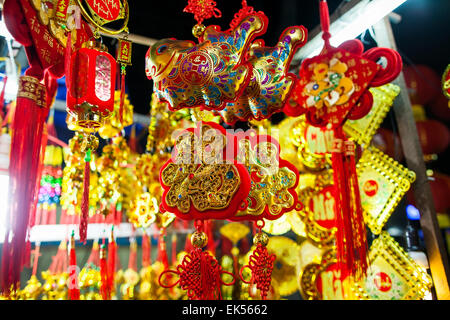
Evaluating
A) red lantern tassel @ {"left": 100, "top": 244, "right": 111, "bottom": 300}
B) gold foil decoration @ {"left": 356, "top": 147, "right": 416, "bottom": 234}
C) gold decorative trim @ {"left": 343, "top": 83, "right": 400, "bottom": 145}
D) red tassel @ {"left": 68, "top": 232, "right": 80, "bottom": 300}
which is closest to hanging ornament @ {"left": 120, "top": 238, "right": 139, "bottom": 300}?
red lantern tassel @ {"left": 100, "top": 244, "right": 111, "bottom": 300}

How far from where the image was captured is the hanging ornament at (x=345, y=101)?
149cm

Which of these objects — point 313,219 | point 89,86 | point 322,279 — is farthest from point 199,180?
point 322,279

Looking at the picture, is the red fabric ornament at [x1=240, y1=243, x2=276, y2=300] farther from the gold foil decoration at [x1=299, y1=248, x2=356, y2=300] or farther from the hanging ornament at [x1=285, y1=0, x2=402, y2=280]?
the gold foil decoration at [x1=299, y1=248, x2=356, y2=300]

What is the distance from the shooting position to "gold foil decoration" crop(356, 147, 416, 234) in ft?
5.94

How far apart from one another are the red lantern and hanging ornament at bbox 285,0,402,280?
3.36ft

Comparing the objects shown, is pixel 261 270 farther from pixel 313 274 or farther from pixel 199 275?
pixel 313 274

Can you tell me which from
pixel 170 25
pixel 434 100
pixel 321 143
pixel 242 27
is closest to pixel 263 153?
pixel 242 27

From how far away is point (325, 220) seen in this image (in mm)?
2084

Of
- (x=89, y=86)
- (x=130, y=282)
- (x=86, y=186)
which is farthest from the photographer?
(x=130, y=282)

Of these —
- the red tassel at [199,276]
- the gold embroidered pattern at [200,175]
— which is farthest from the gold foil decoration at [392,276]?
the gold embroidered pattern at [200,175]

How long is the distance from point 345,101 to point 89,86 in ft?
4.06

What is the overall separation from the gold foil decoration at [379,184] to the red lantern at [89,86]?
1.57m

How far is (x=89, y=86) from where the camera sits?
126 centimetres

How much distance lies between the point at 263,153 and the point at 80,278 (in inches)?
59.1
